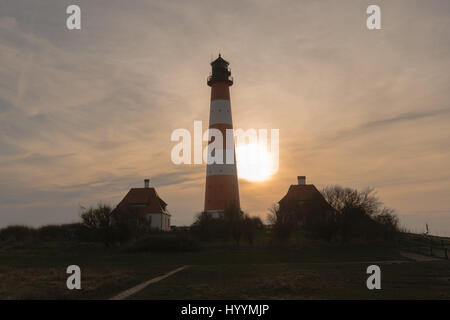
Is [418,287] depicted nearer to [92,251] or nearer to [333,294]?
[333,294]

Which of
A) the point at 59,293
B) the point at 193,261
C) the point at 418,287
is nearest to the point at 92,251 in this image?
the point at 193,261

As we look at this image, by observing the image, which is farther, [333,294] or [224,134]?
[224,134]

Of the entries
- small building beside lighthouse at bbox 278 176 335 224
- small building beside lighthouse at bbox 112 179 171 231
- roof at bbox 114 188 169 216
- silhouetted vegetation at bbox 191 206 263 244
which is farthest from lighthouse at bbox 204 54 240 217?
roof at bbox 114 188 169 216

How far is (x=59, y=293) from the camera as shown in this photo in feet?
49.0

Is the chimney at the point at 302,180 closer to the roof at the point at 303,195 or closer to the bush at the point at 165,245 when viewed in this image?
the roof at the point at 303,195

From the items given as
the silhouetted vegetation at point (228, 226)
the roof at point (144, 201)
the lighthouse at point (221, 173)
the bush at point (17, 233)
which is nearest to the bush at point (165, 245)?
the silhouetted vegetation at point (228, 226)

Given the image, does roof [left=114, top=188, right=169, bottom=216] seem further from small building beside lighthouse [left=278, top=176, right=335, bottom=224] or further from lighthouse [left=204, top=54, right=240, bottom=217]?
small building beside lighthouse [left=278, top=176, right=335, bottom=224]

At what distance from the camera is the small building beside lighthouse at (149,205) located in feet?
184

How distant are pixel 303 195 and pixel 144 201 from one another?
2236cm

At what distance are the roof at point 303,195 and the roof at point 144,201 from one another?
17.1m

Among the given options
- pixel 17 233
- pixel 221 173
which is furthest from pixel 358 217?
pixel 17 233
